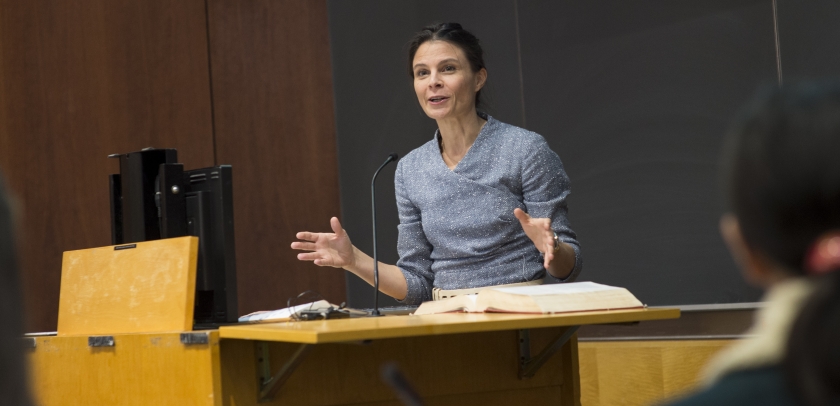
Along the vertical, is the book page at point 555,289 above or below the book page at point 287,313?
above

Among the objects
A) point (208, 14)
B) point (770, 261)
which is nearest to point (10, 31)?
point (208, 14)

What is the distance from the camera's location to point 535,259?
2.61 m

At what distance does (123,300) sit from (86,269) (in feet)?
0.65

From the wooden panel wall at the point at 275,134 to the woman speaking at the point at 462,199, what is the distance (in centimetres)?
176

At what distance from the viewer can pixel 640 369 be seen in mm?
3545

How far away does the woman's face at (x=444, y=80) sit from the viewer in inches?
110

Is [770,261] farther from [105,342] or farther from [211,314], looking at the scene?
[105,342]

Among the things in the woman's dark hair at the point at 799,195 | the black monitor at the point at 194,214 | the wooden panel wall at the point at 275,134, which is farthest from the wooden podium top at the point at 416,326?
the wooden panel wall at the point at 275,134

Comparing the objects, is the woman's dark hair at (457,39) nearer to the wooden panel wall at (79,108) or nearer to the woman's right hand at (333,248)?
the woman's right hand at (333,248)

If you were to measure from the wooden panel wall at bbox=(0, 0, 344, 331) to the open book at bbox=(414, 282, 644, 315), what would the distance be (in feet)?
7.47

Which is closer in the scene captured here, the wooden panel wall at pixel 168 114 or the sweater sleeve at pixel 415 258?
the sweater sleeve at pixel 415 258

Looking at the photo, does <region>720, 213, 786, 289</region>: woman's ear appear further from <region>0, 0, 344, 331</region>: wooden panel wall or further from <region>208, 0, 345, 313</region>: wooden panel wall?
<region>208, 0, 345, 313</region>: wooden panel wall

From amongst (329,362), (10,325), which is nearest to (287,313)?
(329,362)

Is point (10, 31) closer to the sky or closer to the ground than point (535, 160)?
closer to the sky
